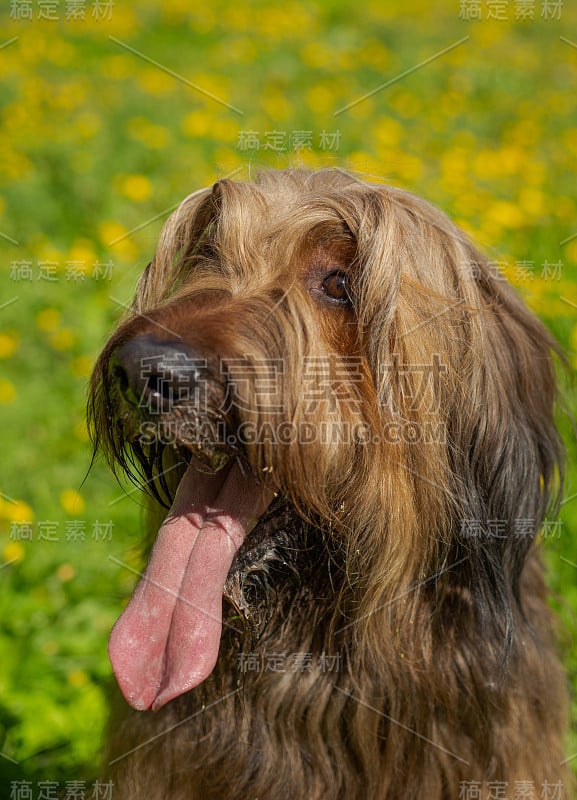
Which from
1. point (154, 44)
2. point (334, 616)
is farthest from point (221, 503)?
point (154, 44)

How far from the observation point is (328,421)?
247cm

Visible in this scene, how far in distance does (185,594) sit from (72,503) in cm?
236

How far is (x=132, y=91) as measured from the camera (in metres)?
8.71

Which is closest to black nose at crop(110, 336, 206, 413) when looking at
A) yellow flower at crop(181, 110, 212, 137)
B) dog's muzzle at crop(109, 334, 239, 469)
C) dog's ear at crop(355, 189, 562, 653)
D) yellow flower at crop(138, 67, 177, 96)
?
dog's muzzle at crop(109, 334, 239, 469)

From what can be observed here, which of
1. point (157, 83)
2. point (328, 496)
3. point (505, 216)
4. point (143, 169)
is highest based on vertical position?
point (157, 83)

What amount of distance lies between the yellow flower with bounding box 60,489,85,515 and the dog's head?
2.06 m

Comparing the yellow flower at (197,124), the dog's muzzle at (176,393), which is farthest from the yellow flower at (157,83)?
the dog's muzzle at (176,393)

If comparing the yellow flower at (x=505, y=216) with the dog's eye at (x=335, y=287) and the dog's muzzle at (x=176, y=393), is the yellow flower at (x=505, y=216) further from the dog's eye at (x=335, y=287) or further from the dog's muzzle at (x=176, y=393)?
the dog's muzzle at (x=176, y=393)

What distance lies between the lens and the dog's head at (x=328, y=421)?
94.3 inches

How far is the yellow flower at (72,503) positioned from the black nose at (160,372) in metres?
2.58

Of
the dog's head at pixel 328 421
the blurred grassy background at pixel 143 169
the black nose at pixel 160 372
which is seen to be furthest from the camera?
the blurred grassy background at pixel 143 169

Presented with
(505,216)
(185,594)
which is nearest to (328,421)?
(185,594)

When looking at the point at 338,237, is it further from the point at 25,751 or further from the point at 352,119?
the point at 352,119

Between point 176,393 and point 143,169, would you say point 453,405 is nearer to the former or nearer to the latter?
point 176,393
